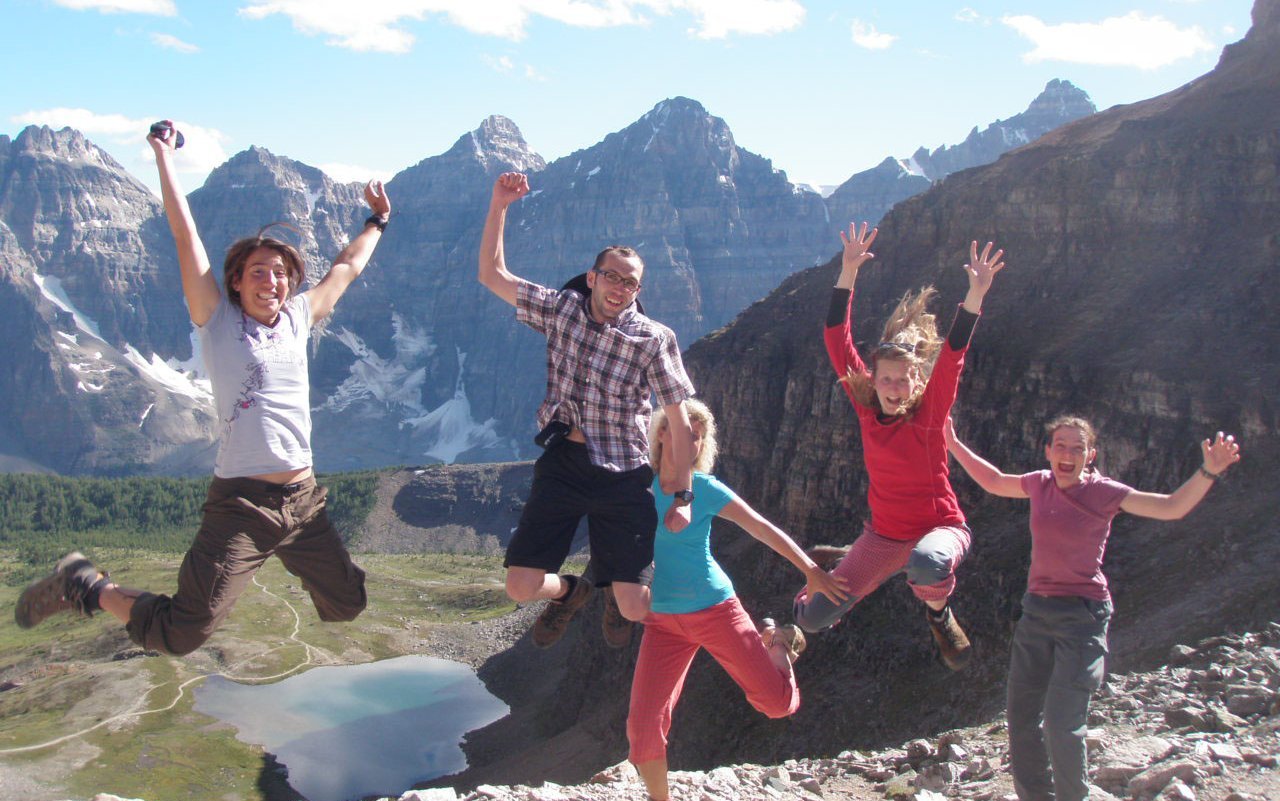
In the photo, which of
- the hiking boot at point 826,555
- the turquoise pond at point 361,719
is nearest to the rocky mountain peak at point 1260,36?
the turquoise pond at point 361,719

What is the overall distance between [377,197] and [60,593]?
16.9 ft

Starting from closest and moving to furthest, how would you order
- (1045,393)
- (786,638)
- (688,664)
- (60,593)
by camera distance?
(60,593), (688,664), (786,638), (1045,393)

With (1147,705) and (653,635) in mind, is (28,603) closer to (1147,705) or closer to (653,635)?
(653,635)

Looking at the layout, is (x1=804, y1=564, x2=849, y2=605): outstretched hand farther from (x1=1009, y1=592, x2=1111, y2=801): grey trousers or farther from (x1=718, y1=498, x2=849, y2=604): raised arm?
(x1=1009, y1=592, x2=1111, y2=801): grey trousers

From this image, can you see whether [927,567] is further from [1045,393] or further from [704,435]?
[1045,393]

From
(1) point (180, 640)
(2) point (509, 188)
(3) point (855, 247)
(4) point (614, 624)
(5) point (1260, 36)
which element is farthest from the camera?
(5) point (1260, 36)

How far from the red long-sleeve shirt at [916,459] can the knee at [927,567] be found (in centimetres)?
76

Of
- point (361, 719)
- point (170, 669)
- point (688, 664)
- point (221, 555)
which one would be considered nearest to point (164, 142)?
point (221, 555)

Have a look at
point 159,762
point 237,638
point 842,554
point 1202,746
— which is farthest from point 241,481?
point 237,638

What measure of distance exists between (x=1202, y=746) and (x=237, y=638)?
380 feet

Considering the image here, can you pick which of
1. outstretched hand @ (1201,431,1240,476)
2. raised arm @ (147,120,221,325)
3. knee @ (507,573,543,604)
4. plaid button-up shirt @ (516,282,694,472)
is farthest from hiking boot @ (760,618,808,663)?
raised arm @ (147,120,221,325)

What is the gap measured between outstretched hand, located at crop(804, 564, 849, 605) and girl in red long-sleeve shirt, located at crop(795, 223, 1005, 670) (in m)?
0.07

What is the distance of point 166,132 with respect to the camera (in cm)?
1034

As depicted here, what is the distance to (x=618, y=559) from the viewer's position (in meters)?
10.2
